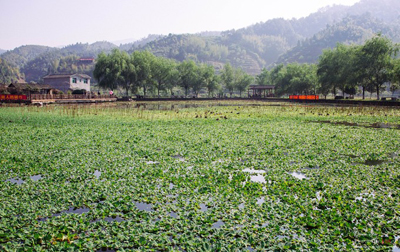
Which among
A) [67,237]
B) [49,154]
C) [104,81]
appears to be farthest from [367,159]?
[104,81]

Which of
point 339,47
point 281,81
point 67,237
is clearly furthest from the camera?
point 281,81

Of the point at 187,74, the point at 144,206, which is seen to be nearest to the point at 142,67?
the point at 187,74

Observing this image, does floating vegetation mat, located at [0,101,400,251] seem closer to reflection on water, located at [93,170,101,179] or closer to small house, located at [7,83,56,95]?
reflection on water, located at [93,170,101,179]

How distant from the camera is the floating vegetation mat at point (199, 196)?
19.0 ft

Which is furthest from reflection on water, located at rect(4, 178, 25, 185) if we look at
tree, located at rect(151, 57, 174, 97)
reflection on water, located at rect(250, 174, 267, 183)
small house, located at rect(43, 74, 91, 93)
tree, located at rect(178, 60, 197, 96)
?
tree, located at rect(178, 60, 197, 96)

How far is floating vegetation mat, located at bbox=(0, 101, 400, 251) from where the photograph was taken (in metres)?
5.80

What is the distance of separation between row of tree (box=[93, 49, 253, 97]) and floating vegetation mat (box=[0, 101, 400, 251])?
59.5m

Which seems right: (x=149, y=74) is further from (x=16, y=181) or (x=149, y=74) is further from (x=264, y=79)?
(x=16, y=181)

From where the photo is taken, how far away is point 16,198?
774 centimetres

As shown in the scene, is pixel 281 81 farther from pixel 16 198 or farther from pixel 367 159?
pixel 16 198

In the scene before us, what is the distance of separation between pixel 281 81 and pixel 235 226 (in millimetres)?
90954

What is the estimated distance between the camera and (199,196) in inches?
316

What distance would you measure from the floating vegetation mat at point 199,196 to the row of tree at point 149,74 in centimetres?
5952

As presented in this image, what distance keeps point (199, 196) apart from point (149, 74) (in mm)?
74151
